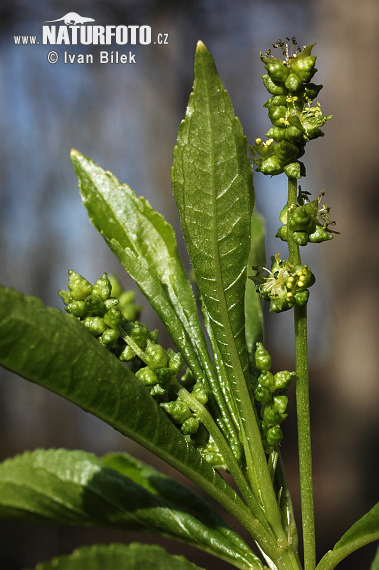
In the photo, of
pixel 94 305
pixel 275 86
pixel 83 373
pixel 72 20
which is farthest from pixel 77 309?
pixel 72 20

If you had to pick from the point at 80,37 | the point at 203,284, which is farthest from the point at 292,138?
the point at 80,37

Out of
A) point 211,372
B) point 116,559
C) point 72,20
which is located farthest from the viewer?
point 72,20

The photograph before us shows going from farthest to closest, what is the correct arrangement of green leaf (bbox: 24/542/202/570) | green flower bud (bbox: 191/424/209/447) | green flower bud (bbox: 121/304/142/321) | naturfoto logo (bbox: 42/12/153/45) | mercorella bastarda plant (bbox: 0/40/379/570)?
naturfoto logo (bbox: 42/12/153/45) < green flower bud (bbox: 121/304/142/321) < green flower bud (bbox: 191/424/209/447) < mercorella bastarda plant (bbox: 0/40/379/570) < green leaf (bbox: 24/542/202/570)

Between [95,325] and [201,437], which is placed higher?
[95,325]

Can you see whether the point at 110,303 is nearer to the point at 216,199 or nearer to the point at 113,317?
the point at 113,317

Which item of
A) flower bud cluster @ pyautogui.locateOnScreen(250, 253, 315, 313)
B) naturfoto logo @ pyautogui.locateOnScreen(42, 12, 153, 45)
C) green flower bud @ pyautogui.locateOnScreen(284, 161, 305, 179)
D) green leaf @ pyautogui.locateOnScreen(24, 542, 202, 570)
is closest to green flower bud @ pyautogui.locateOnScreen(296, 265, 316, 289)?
flower bud cluster @ pyautogui.locateOnScreen(250, 253, 315, 313)

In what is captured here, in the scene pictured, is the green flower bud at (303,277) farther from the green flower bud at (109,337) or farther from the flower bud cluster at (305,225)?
the green flower bud at (109,337)

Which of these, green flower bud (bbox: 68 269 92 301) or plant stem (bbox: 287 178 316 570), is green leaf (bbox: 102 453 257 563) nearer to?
plant stem (bbox: 287 178 316 570)
